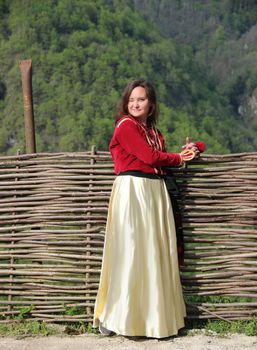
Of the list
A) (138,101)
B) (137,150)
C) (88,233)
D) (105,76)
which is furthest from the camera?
(105,76)

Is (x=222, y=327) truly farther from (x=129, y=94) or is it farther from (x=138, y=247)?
(x=129, y=94)

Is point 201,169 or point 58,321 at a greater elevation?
point 201,169

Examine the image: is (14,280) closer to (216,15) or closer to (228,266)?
(228,266)

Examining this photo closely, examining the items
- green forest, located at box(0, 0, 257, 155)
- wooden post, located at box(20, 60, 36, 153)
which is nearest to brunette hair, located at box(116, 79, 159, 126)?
wooden post, located at box(20, 60, 36, 153)

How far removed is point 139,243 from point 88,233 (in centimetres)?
50

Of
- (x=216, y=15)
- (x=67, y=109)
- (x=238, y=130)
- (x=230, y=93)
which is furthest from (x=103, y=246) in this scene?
(x=216, y=15)

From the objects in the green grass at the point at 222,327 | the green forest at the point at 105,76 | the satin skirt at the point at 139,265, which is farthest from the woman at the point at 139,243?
the green forest at the point at 105,76

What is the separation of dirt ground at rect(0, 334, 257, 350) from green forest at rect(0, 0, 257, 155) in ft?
128

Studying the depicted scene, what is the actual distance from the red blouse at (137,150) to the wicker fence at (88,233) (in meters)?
0.34

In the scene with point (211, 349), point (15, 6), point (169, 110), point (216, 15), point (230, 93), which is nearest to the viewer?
point (211, 349)

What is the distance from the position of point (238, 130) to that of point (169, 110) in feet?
37.8

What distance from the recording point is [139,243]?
3.87 meters

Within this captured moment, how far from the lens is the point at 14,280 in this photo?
4352 millimetres

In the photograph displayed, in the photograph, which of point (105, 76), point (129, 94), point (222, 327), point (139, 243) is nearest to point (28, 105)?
point (129, 94)
